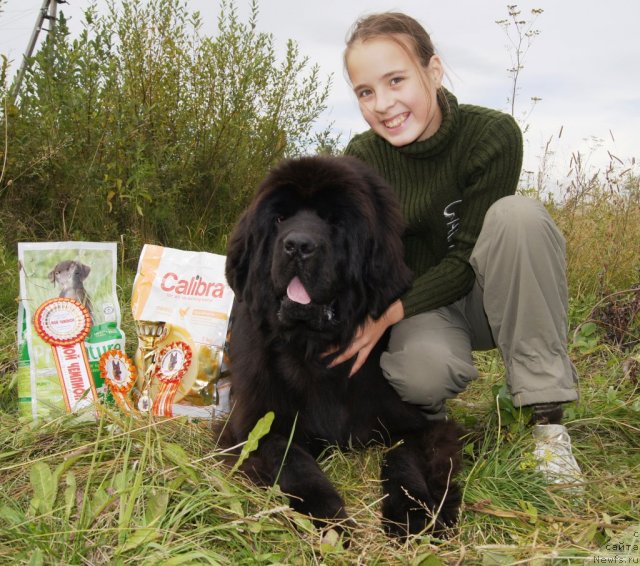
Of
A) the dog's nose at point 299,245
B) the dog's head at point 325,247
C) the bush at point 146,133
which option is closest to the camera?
the dog's nose at point 299,245

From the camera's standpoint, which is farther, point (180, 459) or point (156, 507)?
point (180, 459)

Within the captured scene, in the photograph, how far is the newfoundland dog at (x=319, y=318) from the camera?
177 cm

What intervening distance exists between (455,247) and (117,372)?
1318 mm

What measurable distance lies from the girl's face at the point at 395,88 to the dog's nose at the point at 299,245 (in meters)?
0.64

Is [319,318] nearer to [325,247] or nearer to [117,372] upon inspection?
[325,247]

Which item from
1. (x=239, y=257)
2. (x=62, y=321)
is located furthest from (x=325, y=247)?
(x=62, y=321)

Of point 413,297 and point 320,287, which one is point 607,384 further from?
point 320,287

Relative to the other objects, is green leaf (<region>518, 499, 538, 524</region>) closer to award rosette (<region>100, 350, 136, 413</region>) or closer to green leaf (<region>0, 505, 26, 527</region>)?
green leaf (<region>0, 505, 26, 527</region>)

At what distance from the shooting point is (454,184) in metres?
2.15

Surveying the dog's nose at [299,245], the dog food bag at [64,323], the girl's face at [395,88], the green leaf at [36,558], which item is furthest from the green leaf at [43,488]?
the girl's face at [395,88]

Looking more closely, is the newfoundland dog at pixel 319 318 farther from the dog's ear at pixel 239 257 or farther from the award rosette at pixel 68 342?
the award rosette at pixel 68 342

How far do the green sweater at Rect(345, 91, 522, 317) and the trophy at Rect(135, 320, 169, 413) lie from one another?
1001mm

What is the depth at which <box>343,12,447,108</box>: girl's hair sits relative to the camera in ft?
6.85

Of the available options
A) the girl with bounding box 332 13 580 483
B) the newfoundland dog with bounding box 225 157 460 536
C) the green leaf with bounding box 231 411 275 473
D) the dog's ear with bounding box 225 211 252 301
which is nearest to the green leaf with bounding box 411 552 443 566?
the newfoundland dog with bounding box 225 157 460 536
